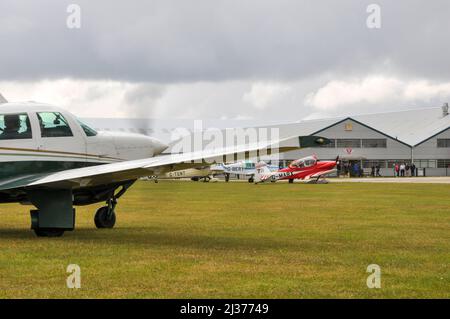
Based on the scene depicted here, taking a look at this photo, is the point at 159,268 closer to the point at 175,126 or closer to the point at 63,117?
the point at 63,117

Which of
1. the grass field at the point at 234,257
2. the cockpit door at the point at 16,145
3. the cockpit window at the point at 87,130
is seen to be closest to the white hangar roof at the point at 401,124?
the grass field at the point at 234,257

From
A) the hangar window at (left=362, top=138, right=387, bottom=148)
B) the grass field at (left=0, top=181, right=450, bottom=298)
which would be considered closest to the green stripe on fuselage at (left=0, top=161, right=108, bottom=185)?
the grass field at (left=0, top=181, right=450, bottom=298)

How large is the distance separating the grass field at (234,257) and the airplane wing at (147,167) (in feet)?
3.77

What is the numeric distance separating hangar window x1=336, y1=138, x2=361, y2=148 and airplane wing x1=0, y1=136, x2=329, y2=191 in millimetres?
86212

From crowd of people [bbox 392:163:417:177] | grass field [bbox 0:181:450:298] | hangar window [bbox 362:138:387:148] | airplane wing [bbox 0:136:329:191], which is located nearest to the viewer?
grass field [bbox 0:181:450:298]

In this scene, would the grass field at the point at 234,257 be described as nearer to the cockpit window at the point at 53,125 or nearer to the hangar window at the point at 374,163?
the cockpit window at the point at 53,125

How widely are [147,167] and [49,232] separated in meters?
3.19

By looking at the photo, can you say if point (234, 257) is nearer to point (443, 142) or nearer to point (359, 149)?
point (359, 149)

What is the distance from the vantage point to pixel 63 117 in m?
15.4

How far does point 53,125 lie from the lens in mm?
15141

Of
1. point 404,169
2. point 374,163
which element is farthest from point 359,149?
point 404,169

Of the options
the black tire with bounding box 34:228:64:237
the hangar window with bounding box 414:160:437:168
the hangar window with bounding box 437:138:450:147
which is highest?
the hangar window with bounding box 437:138:450:147

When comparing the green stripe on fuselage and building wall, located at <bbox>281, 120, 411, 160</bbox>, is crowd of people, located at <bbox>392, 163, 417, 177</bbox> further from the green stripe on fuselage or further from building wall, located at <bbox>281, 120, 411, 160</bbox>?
the green stripe on fuselage

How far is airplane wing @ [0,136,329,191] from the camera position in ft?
40.2
